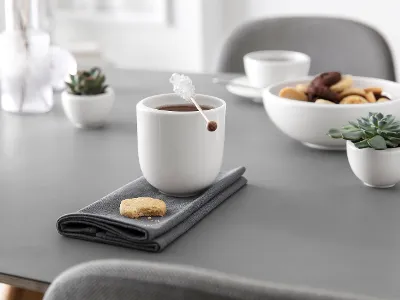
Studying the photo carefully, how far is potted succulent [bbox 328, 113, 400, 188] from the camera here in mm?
996

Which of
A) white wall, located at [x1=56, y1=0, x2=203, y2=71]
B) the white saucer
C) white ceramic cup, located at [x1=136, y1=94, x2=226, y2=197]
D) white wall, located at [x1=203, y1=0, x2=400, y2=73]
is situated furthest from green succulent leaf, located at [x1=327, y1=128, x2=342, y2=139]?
white wall, located at [x1=56, y1=0, x2=203, y2=71]

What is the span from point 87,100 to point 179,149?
17.3 inches

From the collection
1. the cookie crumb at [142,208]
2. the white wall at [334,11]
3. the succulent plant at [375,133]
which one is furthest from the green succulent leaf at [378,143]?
the white wall at [334,11]

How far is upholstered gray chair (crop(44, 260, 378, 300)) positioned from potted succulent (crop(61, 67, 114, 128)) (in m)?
0.84

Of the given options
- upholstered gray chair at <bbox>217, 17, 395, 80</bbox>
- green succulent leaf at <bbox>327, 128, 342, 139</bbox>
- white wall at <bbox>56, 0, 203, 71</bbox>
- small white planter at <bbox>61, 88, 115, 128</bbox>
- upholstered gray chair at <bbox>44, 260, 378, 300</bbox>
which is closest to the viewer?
upholstered gray chair at <bbox>44, 260, 378, 300</bbox>

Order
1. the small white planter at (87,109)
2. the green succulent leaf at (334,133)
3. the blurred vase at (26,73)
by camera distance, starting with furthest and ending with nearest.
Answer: the blurred vase at (26,73) → the small white planter at (87,109) → the green succulent leaf at (334,133)

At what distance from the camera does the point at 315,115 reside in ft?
3.81

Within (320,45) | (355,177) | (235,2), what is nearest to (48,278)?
(355,177)

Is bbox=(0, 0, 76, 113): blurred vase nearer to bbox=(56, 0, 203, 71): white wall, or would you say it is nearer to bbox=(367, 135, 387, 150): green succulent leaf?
bbox=(367, 135, 387, 150): green succulent leaf

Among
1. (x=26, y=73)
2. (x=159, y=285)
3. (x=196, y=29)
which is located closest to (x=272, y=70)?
(x=26, y=73)

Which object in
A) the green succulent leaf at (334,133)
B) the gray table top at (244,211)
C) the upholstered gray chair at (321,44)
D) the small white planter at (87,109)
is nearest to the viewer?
the gray table top at (244,211)

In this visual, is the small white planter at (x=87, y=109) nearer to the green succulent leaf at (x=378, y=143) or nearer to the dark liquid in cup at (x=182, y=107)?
the dark liquid in cup at (x=182, y=107)

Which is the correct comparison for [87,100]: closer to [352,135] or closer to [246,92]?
[246,92]

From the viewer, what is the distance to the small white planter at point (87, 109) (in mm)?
1323
